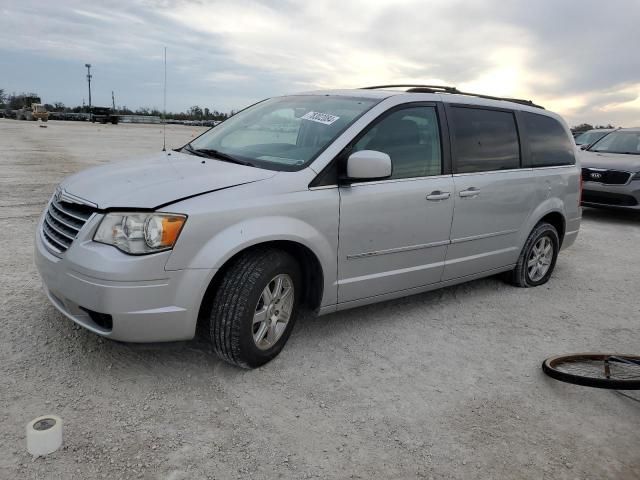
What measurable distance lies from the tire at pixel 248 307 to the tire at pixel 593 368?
1766 mm

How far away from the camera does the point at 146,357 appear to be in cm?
340

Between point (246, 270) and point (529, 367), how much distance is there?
2.01 metres

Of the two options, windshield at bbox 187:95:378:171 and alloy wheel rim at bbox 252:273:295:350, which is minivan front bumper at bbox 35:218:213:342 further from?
windshield at bbox 187:95:378:171

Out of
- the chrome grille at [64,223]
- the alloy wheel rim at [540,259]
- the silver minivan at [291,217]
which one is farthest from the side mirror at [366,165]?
the alloy wheel rim at [540,259]

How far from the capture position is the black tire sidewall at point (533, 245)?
519 centimetres

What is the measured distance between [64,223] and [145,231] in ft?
2.15

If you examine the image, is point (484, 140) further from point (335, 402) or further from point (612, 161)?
point (612, 161)

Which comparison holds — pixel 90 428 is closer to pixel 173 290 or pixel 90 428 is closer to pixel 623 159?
pixel 173 290

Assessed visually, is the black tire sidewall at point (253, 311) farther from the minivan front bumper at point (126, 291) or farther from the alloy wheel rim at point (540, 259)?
the alloy wheel rim at point (540, 259)

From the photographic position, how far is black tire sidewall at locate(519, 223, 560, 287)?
5.19 meters

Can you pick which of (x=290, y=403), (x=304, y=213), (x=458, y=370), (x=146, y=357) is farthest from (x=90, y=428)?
(x=458, y=370)

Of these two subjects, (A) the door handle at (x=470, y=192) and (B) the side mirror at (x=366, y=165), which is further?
(A) the door handle at (x=470, y=192)

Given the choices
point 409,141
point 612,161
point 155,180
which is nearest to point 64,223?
point 155,180

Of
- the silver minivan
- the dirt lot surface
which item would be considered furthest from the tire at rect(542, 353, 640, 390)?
the silver minivan
